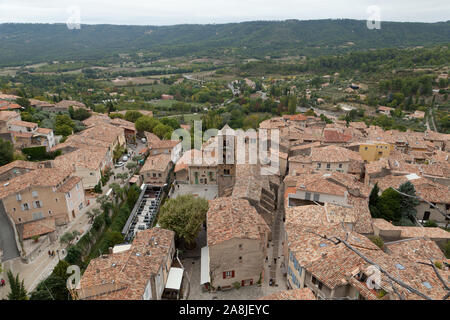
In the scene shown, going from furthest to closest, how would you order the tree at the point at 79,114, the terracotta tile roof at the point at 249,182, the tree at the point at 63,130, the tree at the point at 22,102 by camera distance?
the tree at the point at 79,114 → the tree at the point at 22,102 → the tree at the point at 63,130 → the terracotta tile roof at the point at 249,182

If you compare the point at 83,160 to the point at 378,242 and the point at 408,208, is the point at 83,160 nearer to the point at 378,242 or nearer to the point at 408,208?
the point at 378,242

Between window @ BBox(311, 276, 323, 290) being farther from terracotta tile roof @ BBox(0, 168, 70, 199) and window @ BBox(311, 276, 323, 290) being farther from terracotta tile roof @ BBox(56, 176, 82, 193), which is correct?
terracotta tile roof @ BBox(0, 168, 70, 199)

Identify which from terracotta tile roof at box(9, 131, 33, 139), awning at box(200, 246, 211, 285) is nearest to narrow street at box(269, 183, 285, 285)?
awning at box(200, 246, 211, 285)

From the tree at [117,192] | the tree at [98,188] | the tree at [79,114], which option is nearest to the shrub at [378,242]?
the tree at [117,192]

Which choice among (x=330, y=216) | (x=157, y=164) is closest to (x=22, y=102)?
(x=157, y=164)

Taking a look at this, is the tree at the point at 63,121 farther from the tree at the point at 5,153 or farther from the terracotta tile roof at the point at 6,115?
the tree at the point at 5,153

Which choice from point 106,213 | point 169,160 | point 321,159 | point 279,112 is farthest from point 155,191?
point 279,112

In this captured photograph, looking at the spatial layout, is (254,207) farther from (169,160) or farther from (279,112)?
(279,112)
